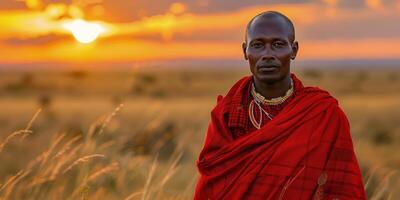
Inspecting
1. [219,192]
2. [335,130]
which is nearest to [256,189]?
[219,192]

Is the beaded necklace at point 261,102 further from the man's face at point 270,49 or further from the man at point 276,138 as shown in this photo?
the man's face at point 270,49

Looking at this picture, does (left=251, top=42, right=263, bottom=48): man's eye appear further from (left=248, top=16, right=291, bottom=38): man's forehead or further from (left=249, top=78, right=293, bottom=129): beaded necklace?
(left=249, top=78, right=293, bottom=129): beaded necklace

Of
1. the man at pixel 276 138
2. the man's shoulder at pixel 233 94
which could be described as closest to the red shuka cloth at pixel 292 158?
the man at pixel 276 138

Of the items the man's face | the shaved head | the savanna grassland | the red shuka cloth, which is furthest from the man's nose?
the savanna grassland

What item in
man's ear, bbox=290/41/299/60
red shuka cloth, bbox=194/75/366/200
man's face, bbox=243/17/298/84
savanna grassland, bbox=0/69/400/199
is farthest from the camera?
savanna grassland, bbox=0/69/400/199

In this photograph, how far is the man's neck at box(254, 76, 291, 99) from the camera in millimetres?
4262

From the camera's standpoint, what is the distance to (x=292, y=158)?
160 inches

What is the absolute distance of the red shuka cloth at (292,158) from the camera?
407cm

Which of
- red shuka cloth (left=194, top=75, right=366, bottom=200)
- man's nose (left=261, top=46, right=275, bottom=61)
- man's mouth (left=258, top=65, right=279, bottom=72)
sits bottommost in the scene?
red shuka cloth (left=194, top=75, right=366, bottom=200)

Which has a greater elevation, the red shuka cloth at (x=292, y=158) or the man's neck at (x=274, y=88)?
the man's neck at (x=274, y=88)

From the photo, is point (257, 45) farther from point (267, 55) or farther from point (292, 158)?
point (292, 158)

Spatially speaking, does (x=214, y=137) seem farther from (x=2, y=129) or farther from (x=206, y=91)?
(x=206, y=91)

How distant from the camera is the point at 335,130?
4152 mm

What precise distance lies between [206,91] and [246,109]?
47809 mm
